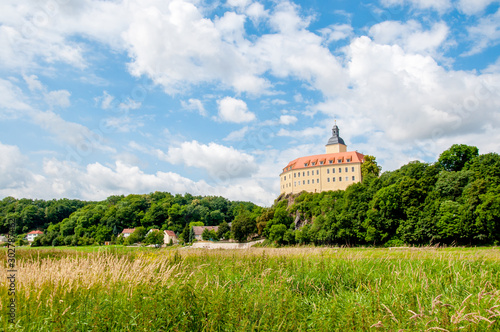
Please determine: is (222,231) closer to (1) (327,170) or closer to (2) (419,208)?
(1) (327,170)

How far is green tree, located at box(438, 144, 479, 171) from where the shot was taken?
6546 centimetres

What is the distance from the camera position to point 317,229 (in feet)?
227

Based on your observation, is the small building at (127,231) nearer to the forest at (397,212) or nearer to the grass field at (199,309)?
the forest at (397,212)

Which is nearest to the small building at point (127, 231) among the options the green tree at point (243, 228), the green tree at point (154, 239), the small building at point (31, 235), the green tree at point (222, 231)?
the green tree at point (154, 239)

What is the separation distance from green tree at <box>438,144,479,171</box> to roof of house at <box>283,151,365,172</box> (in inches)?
987

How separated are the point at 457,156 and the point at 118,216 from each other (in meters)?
115

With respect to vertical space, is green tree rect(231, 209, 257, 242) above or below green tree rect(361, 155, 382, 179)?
below

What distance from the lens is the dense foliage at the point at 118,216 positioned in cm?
11450

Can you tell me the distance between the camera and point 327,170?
93438 millimetres

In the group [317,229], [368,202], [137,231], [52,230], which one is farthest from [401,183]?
[52,230]

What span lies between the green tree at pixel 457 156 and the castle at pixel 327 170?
955 inches

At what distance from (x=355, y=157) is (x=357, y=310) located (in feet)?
295

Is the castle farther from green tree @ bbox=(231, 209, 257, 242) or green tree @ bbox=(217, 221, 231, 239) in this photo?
green tree @ bbox=(217, 221, 231, 239)

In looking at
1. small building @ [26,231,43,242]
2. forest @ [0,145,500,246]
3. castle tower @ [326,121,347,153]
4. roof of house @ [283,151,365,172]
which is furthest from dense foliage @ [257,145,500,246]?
small building @ [26,231,43,242]
